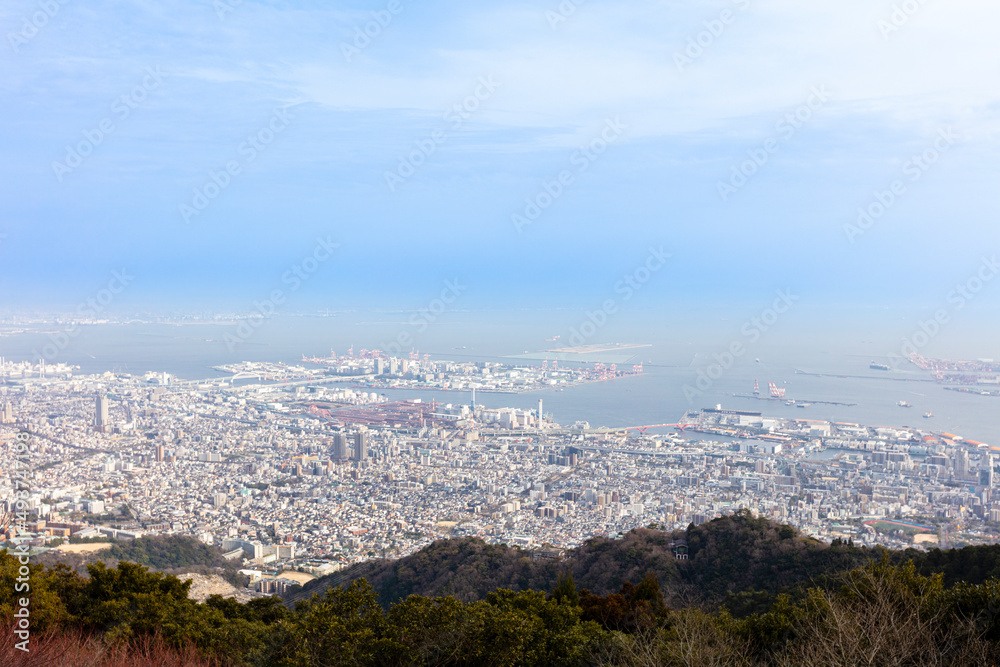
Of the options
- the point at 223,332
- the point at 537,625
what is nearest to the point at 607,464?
the point at 537,625

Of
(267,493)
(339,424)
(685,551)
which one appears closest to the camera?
(685,551)

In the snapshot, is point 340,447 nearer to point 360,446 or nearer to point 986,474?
point 360,446

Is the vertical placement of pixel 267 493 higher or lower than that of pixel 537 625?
lower

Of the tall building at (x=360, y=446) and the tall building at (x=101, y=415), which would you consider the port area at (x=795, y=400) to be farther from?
the tall building at (x=101, y=415)

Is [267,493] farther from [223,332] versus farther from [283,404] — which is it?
[223,332]

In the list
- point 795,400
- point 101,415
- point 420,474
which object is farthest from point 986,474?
point 101,415

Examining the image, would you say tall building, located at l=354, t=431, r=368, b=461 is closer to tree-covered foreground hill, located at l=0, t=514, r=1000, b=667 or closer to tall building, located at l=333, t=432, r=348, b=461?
tall building, located at l=333, t=432, r=348, b=461
